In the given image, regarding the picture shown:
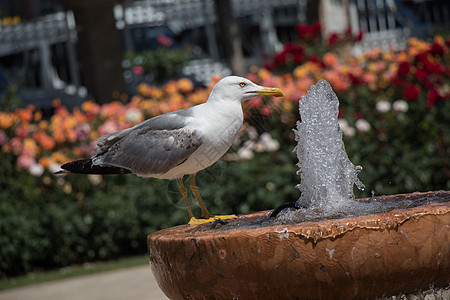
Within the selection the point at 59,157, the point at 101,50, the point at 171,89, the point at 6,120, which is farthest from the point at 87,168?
the point at 101,50

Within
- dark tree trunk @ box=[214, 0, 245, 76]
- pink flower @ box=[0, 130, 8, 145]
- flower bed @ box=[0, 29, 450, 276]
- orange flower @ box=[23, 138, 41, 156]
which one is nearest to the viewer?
flower bed @ box=[0, 29, 450, 276]

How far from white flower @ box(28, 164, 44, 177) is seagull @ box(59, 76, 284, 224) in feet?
11.6

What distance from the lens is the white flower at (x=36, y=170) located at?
637cm

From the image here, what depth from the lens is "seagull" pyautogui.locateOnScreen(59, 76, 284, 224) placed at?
9.37 ft

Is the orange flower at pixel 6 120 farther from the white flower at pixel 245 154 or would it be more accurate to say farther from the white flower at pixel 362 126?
the white flower at pixel 362 126

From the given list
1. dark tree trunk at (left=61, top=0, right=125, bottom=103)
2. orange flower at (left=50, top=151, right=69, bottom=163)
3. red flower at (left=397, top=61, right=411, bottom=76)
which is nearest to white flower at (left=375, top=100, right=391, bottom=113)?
red flower at (left=397, top=61, right=411, bottom=76)

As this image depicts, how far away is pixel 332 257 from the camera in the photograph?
2088 mm

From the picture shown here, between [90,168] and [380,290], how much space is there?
139 centimetres

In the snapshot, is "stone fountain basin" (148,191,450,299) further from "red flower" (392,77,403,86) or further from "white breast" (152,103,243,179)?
"red flower" (392,77,403,86)

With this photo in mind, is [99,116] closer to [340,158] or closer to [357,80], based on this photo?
[357,80]

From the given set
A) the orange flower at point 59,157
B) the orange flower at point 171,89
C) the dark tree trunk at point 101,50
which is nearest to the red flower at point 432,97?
the orange flower at point 171,89

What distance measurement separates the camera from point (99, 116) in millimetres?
7336

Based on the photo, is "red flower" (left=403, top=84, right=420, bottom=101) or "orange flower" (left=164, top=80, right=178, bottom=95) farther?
"orange flower" (left=164, top=80, right=178, bottom=95)

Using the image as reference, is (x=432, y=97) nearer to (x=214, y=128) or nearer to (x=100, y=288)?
(x=100, y=288)
